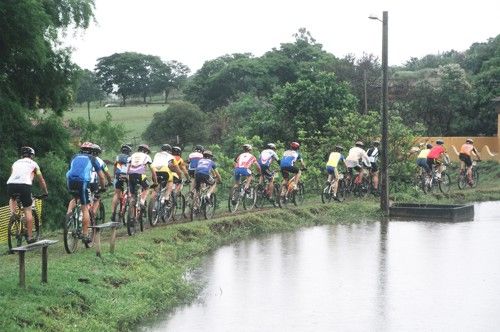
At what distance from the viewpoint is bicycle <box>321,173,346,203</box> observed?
25.7 meters

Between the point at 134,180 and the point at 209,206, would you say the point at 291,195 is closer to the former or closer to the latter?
the point at 209,206

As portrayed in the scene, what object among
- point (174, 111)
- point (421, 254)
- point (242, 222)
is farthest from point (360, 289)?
point (174, 111)

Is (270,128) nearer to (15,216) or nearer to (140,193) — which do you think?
(140,193)

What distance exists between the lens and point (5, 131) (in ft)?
91.2

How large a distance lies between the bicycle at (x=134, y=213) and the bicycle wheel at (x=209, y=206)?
9.76 ft

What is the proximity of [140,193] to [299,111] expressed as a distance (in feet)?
73.9

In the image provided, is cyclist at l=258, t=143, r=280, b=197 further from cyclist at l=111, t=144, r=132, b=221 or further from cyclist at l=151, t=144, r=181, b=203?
cyclist at l=111, t=144, r=132, b=221

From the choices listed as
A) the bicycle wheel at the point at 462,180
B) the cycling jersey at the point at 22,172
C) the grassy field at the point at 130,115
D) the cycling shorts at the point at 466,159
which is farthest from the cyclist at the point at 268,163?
the grassy field at the point at 130,115

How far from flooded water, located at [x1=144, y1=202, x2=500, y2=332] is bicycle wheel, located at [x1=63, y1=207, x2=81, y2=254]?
234 centimetres

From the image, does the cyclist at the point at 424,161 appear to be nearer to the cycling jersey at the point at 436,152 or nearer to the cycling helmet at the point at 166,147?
the cycling jersey at the point at 436,152

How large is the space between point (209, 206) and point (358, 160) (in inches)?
292

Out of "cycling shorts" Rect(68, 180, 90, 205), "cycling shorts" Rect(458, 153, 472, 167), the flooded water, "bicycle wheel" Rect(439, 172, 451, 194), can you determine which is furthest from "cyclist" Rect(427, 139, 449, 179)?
"cycling shorts" Rect(68, 180, 90, 205)

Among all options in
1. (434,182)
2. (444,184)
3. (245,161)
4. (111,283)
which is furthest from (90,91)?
(111,283)

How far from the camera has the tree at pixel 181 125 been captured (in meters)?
72.8
